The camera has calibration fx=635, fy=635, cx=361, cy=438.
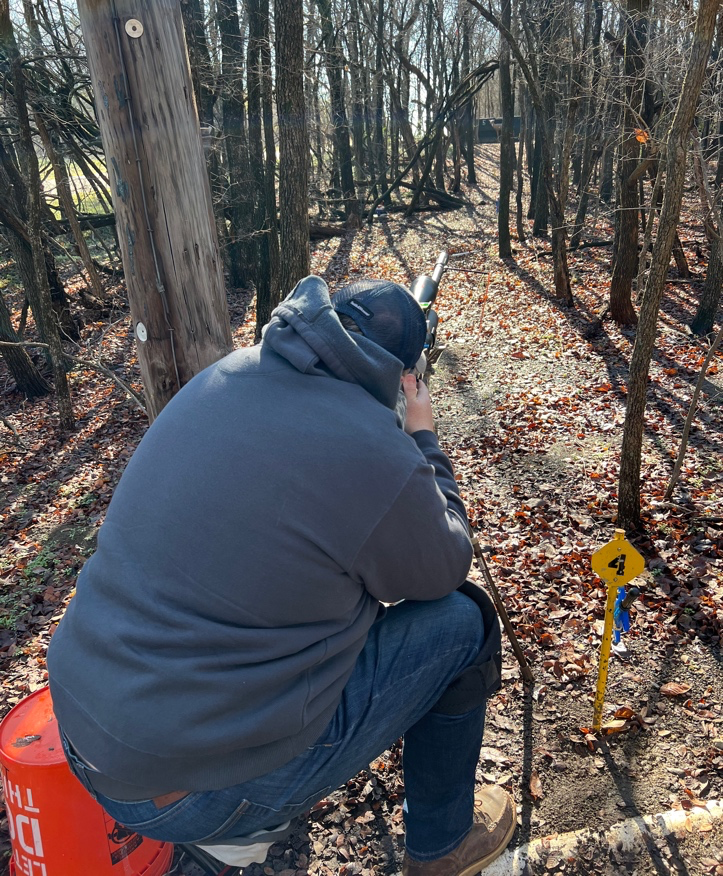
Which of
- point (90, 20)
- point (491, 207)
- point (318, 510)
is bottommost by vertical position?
point (491, 207)

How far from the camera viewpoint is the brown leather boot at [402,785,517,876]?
2117 millimetres

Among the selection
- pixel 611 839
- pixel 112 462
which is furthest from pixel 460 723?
pixel 112 462

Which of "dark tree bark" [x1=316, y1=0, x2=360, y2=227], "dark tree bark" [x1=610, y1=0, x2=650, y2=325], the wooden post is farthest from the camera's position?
"dark tree bark" [x1=316, y1=0, x2=360, y2=227]

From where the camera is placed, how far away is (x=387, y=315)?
1852 mm

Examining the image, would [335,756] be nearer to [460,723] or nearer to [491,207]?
[460,723]

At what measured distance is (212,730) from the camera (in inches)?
55.6

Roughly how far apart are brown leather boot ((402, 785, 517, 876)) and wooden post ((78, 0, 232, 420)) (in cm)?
202

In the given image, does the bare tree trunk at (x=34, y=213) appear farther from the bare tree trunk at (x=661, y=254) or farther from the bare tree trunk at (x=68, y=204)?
the bare tree trunk at (x=661, y=254)

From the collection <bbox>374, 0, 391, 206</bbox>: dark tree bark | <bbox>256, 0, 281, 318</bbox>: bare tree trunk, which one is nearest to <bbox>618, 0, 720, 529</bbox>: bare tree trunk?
<bbox>256, 0, 281, 318</bbox>: bare tree trunk

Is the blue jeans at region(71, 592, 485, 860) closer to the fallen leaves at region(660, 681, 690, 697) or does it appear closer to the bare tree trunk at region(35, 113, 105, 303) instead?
the fallen leaves at region(660, 681, 690, 697)

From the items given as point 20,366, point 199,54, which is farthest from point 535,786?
point 199,54

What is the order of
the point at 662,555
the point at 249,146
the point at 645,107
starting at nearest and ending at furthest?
the point at 662,555 < the point at 645,107 < the point at 249,146

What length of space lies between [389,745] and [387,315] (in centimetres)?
125

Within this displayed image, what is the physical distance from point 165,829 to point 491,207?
2417cm
